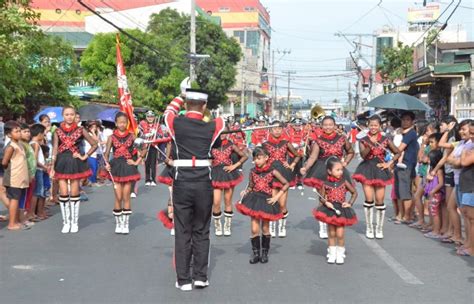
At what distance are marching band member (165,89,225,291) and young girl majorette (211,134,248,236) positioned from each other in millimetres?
3016

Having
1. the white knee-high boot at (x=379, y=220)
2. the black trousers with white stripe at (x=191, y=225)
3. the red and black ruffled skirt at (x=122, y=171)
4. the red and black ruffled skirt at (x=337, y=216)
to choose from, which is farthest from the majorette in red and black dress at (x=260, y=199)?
the red and black ruffled skirt at (x=122, y=171)

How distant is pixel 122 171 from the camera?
998cm

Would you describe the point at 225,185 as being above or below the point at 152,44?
below

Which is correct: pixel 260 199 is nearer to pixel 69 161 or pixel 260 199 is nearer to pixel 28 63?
pixel 69 161

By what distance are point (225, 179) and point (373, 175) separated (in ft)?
7.66

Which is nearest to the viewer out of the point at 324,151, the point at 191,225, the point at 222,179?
the point at 191,225

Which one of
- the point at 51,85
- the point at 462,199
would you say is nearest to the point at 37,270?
the point at 462,199

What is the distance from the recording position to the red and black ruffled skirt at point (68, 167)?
33.2 feet

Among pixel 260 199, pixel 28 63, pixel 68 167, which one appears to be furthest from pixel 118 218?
pixel 28 63

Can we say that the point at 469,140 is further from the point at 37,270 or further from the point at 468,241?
the point at 37,270

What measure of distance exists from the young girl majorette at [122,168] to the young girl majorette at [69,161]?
1.29ft

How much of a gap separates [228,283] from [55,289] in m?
1.86

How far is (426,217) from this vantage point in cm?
1188

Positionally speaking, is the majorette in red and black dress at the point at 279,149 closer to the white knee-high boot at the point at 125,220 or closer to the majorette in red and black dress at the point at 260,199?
the majorette in red and black dress at the point at 260,199
